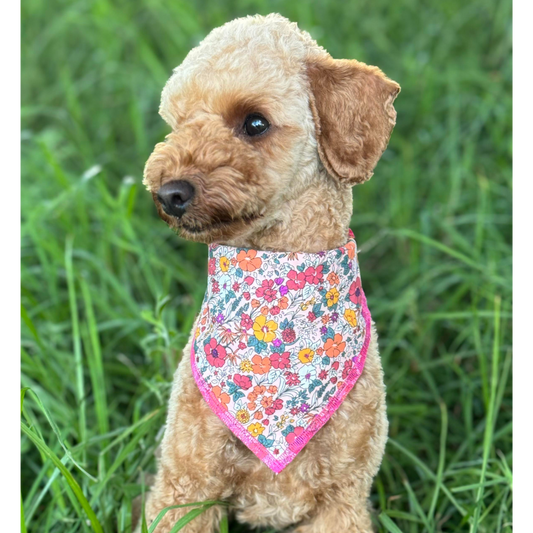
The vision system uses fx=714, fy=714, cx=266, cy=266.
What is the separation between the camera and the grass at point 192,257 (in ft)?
5.90

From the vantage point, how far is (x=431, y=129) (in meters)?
3.18

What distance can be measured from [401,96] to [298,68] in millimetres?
2145

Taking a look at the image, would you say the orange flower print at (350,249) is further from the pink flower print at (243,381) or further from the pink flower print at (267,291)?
the pink flower print at (243,381)

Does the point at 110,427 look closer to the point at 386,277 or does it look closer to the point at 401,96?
the point at 386,277

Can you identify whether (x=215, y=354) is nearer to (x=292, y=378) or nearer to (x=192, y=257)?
(x=292, y=378)

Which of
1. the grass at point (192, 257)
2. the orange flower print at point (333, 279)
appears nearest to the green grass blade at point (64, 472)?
the grass at point (192, 257)

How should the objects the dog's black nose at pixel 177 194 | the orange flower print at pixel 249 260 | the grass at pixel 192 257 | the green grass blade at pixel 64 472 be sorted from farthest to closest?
the grass at pixel 192 257
the green grass blade at pixel 64 472
the orange flower print at pixel 249 260
the dog's black nose at pixel 177 194

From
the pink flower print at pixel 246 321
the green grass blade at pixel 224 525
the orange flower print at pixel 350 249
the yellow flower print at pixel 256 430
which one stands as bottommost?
the green grass blade at pixel 224 525

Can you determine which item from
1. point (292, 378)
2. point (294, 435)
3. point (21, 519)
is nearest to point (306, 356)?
point (292, 378)

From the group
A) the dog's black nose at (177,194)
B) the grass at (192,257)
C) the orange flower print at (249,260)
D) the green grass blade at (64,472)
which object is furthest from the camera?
the grass at (192,257)

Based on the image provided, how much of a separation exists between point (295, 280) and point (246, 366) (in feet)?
0.62

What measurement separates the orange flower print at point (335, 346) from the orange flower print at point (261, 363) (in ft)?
0.37

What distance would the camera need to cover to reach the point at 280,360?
1351mm

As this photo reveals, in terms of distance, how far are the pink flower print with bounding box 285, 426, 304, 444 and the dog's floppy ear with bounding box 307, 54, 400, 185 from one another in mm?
480
